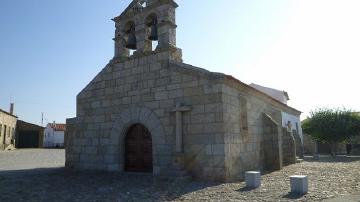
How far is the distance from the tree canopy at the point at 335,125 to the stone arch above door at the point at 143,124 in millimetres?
19974

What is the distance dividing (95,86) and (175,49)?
3.87 metres

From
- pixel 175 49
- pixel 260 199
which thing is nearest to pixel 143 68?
pixel 175 49

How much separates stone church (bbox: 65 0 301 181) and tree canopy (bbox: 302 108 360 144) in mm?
14891

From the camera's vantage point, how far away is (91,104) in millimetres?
12078

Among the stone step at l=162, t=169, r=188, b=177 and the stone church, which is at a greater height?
the stone church

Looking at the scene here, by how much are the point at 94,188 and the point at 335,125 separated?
22937 millimetres

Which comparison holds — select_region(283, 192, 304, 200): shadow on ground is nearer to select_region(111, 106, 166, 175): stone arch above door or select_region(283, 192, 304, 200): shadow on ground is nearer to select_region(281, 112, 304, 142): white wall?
select_region(111, 106, 166, 175): stone arch above door

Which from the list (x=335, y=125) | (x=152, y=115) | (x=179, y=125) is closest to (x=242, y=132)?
(x=179, y=125)

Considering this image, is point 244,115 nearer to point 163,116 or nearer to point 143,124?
point 163,116

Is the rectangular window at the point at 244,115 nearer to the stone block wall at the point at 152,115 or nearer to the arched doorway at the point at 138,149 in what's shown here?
the stone block wall at the point at 152,115

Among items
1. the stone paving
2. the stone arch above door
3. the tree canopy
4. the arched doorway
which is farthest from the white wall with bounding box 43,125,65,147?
the arched doorway

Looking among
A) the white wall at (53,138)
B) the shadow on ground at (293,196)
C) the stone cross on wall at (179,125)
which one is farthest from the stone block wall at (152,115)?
the white wall at (53,138)

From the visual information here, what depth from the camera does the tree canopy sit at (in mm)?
25016

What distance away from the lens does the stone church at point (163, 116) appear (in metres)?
8.95
